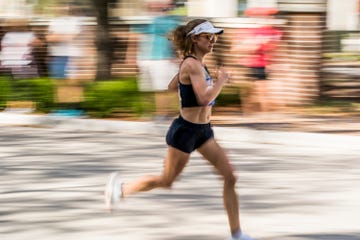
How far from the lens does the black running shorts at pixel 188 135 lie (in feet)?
22.3

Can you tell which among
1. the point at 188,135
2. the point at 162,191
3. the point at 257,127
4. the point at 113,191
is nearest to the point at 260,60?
the point at 257,127

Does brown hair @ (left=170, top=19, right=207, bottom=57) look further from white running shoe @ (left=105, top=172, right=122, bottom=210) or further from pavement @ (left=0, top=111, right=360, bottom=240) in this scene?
pavement @ (left=0, top=111, right=360, bottom=240)

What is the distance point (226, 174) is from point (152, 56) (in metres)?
6.67

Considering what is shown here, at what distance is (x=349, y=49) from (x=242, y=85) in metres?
3.01

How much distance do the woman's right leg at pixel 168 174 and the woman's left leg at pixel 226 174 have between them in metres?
0.16

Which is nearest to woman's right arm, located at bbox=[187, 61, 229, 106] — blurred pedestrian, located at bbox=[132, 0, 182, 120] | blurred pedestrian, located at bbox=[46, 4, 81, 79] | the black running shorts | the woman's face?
the woman's face

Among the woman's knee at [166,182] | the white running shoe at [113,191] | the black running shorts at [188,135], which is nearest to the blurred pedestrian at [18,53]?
the white running shoe at [113,191]

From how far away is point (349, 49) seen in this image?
17.2 m

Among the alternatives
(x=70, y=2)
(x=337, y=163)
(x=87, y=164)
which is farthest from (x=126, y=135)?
(x=70, y=2)

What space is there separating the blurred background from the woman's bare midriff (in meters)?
6.44

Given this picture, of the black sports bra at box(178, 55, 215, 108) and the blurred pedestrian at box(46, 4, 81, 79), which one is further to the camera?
the blurred pedestrian at box(46, 4, 81, 79)

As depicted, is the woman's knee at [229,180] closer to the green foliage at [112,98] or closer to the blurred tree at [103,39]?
the green foliage at [112,98]

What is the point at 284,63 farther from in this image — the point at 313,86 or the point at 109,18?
the point at 109,18

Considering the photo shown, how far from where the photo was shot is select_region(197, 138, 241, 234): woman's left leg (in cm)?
679
